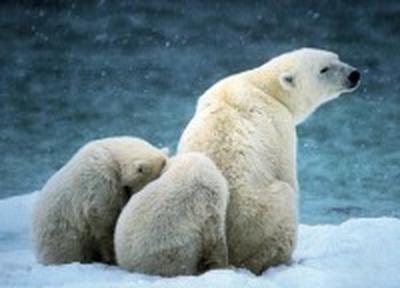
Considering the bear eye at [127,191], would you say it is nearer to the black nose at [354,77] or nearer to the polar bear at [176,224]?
the polar bear at [176,224]

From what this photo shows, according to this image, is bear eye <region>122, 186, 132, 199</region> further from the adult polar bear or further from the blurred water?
the blurred water

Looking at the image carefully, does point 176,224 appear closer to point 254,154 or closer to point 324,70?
point 254,154

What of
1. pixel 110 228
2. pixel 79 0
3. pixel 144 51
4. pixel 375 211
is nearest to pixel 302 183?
pixel 375 211

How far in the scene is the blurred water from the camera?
40.9ft

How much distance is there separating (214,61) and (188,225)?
11.3 m

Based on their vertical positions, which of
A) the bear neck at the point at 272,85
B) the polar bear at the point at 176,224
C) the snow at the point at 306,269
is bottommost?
the snow at the point at 306,269

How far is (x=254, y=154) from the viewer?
5.82m

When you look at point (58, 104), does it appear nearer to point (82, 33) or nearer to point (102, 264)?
point (82, 33)

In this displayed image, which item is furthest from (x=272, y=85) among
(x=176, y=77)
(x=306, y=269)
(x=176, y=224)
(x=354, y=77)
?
(x=176, y=77)

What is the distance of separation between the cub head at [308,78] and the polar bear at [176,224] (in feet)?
3.49

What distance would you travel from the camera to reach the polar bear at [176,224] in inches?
209

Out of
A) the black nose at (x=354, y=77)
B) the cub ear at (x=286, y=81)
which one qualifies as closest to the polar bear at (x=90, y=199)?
the cub ear at (x=286, y=81)

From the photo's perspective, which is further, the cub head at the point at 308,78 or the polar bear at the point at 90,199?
the cub head at the point at 308,78

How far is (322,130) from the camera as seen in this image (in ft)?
45.5
